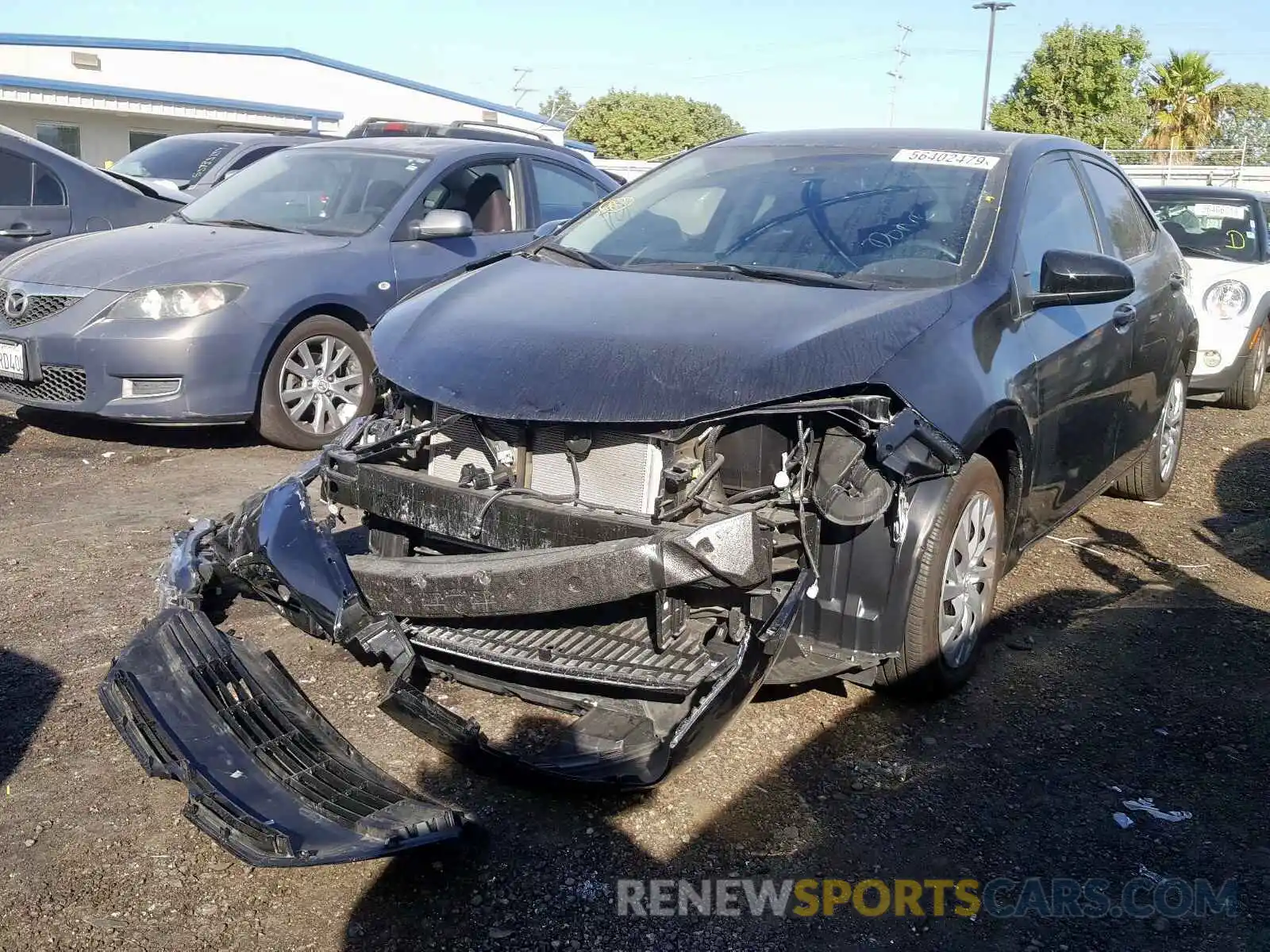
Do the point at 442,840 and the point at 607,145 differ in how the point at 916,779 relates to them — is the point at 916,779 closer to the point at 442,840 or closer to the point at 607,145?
the point at 442,840

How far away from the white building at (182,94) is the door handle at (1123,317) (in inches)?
946

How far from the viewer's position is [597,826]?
311 centimetres

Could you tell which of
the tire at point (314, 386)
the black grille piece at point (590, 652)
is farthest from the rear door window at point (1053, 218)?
the tire at point (314, 386)

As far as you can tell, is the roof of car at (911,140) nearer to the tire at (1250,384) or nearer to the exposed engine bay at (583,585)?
the exposed engine bay at (583,585)

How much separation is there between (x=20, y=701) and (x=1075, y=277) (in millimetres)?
3615

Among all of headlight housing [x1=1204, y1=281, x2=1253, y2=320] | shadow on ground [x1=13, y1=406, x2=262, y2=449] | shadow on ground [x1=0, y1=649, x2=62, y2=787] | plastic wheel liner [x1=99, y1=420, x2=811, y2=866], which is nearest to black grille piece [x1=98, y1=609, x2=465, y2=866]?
plastic wheel liner [x1=99, y1=420, x2=811, y2=866]

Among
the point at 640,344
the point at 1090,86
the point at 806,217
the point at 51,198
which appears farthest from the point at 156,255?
the point at 1090,86

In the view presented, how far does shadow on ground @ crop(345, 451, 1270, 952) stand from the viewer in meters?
2.73

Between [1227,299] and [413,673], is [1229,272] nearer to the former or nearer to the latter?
[1227,299]

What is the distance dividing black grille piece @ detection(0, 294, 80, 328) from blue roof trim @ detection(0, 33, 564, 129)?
1055 inches

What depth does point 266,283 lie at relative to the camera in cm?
639

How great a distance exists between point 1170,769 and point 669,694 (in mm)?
1578

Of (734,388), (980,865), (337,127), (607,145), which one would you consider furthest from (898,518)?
(607,145)

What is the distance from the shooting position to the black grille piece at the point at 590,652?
10.4ft
